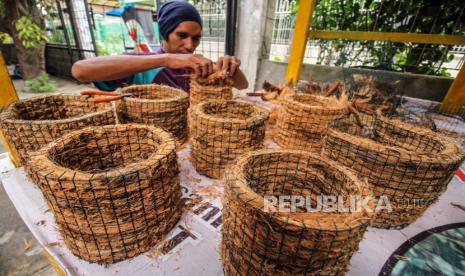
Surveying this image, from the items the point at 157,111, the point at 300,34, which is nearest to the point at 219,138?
the point at 157,111

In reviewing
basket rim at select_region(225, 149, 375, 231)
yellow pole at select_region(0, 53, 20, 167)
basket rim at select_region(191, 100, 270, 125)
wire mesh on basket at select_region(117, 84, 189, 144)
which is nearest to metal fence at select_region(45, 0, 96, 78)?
yellow pole at select_region(0, 53, 20, 167)

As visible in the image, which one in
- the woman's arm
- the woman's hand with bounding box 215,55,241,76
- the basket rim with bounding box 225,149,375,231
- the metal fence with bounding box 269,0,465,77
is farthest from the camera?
the metal fence with bounding box 269,0,465,77

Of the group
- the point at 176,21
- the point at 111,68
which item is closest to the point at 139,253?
the point at 111,68

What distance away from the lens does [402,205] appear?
39.2 inches

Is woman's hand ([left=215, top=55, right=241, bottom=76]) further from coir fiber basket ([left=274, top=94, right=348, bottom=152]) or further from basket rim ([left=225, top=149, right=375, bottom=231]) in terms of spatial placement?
basket rim ([left=225, top=149, right=375, bottom=231])

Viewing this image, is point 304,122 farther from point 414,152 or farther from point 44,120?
→ point 44,120

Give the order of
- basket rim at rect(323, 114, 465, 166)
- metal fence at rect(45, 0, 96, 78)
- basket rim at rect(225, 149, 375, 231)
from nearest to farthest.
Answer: basket rim at rect(225, 149, 375, 231), basket rim at rect(323, 114, 465, 166), metal fence at rect(45, 0, 96, 78)

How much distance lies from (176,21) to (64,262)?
206cm

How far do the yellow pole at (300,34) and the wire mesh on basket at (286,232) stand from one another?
2.08 meters

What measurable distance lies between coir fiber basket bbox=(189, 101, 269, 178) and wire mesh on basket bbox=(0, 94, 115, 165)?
49 cm

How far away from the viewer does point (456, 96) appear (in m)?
2.69

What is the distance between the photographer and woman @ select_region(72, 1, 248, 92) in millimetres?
1790

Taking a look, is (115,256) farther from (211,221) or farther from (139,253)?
(211,221)

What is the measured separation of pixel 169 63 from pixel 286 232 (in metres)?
1.68
